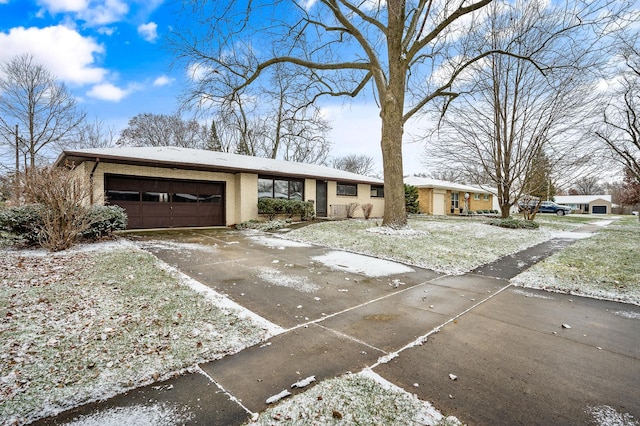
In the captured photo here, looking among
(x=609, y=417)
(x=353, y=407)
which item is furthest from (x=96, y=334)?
(x=609, y=417)

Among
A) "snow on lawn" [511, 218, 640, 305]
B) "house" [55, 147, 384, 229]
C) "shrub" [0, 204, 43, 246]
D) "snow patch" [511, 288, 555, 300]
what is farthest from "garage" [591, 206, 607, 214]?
"shrub" [0, 204, 43, 246]

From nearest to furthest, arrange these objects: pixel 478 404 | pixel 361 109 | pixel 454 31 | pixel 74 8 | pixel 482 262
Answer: pixel 478 404 → pixel 482 262 → pixel 74 8 → pixel 454 31 → pixel 361 109

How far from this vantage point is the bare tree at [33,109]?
19344 mm

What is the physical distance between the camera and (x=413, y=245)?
28.1 ft

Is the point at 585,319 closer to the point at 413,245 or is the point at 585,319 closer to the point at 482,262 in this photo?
the point at 482,262

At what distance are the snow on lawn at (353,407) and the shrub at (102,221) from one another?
854cm

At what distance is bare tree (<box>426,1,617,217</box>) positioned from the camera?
11312 millimetres

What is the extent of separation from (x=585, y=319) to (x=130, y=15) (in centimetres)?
1293

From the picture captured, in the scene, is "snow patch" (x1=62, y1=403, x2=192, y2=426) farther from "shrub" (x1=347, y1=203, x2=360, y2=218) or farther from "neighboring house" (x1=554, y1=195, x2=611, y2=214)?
"neighboring house" (x1=554, y1=195, x2=611, y2=214)

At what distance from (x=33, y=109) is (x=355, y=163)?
35962 millimetres

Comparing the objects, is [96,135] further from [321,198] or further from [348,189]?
[348,189]

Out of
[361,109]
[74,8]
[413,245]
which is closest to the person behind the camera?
[413,245]

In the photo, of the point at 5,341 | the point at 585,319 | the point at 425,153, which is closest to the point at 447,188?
the point at 425,153

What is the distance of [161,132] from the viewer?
3039 cm
